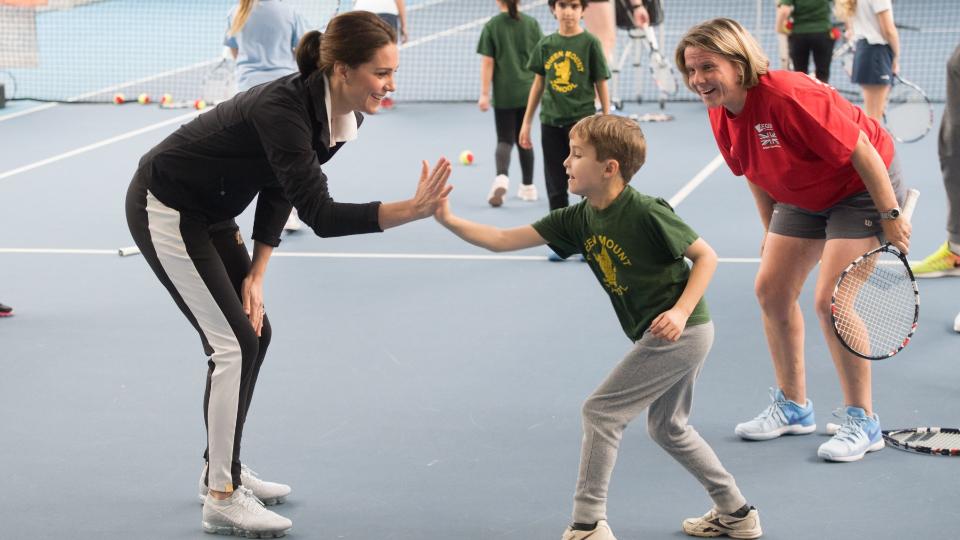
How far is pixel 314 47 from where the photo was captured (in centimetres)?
387

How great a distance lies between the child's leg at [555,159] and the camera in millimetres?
7824

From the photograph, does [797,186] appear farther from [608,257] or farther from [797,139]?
[608,257]

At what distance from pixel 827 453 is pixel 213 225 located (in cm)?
238

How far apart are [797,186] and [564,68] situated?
337 centimetres

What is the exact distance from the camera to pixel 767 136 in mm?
4379

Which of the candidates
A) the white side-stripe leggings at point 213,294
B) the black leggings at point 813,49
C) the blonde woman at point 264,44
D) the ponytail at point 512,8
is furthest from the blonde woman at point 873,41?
the white side-stripe leggings at point 213,294

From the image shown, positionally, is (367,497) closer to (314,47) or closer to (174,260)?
(174,260)

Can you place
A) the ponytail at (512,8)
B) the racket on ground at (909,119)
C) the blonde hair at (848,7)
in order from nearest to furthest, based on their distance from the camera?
the ponytail at (512,8) → the blonde hair at (848,7) → the racket on ground at (909,119)

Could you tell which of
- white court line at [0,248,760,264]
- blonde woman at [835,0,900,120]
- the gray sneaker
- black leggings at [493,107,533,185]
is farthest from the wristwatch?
blonde woman at [835,0,900,120]

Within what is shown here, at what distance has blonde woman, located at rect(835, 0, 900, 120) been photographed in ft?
30.8

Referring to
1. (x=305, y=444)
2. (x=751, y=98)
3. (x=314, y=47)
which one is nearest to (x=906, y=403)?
(x=751, y=98)

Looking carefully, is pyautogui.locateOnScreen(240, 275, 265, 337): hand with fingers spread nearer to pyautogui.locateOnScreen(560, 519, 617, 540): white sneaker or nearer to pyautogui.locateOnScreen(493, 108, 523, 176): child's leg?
pyautogui.locateOnScreen(560, 519, 617, 540): white sneaker

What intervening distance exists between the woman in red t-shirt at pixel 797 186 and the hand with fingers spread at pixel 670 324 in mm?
894

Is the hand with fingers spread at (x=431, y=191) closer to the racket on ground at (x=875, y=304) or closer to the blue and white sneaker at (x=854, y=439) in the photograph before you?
the racket on ground at (x=875, y=304)
